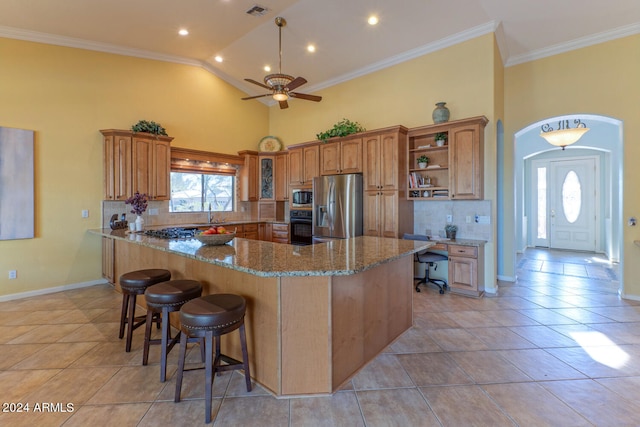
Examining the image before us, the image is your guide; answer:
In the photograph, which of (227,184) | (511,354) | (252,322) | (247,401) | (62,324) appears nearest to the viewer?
(247,401)

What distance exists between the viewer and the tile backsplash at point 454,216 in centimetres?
441

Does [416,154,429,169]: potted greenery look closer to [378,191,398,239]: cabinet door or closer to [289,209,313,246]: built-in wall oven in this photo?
[378,191,398,239]: cabinet door

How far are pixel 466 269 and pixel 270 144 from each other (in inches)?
194

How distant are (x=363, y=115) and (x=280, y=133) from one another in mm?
2331

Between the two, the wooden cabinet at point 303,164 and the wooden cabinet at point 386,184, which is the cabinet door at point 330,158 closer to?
the wooden cabinet at point 303,164

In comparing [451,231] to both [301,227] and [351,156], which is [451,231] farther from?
[301,227]

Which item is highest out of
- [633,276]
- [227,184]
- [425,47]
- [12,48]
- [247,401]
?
[425,47]

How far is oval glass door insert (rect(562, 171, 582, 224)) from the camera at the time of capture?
7871mm

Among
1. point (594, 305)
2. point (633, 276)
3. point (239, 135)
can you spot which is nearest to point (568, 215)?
point (633, 276)

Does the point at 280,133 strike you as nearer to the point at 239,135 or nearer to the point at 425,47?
the point at 239,135

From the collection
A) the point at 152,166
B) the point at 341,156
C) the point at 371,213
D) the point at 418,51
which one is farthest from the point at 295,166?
the point at 418,51

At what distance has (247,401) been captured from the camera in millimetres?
2023

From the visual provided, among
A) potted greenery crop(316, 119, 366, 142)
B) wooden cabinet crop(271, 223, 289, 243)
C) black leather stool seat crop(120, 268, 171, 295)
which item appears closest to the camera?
black leather stool seat crop(120, 268, 171, 295)

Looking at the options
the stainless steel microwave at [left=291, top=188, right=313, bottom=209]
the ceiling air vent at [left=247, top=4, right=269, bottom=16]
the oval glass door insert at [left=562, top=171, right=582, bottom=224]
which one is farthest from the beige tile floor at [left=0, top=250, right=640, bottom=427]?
the oval glass door insert at [left=562, top=171, right=582, bottom=224]
